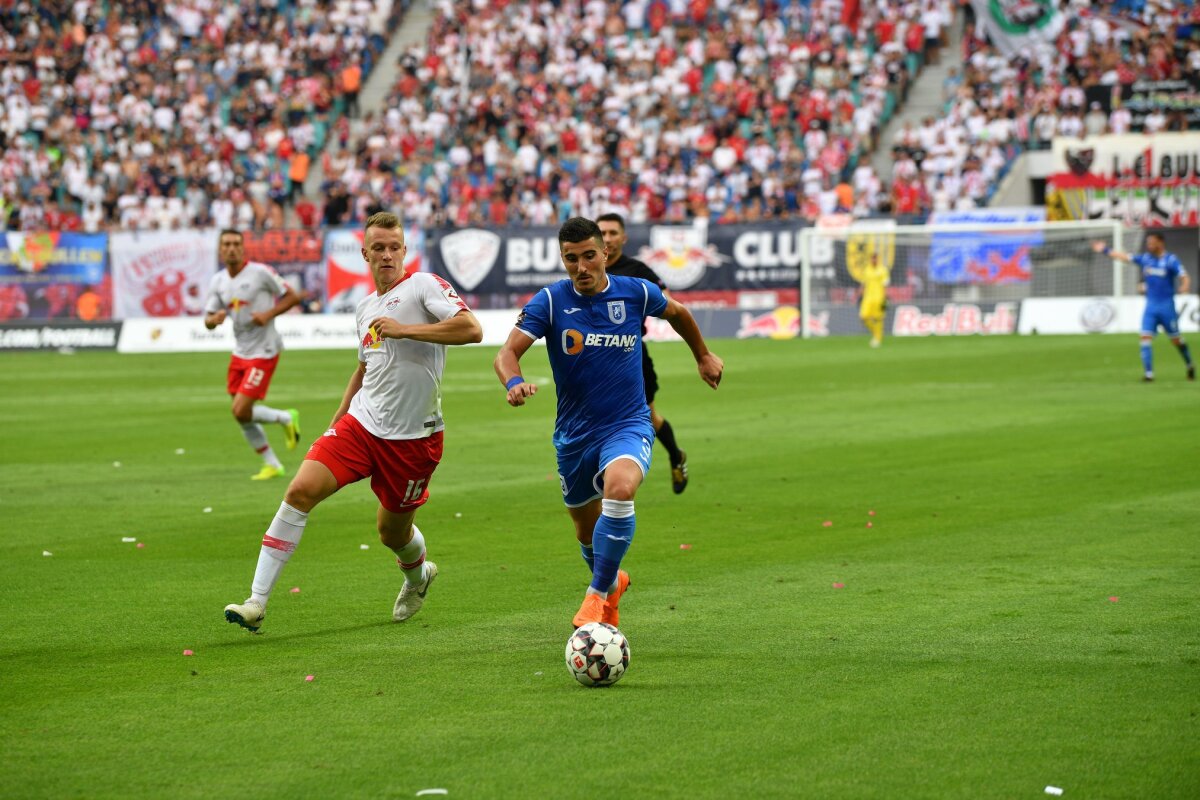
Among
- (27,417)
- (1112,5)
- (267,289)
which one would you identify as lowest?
(27,417)

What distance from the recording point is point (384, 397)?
846cm

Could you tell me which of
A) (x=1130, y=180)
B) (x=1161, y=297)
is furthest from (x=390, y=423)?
(x=1130, y=180)

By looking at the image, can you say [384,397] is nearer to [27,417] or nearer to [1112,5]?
[27,417]

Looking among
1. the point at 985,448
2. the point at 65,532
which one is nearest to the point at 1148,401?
the point at 985,448

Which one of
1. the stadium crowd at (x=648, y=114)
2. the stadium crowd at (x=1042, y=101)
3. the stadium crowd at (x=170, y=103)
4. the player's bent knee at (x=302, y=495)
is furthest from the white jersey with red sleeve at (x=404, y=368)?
the stadium crowd at (x=170, y=103)

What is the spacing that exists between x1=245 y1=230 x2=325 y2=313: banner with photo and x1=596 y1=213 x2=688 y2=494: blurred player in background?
27119mm

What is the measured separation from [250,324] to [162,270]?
26.4 metres

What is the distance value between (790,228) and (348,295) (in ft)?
37.1

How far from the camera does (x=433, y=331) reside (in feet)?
26.5

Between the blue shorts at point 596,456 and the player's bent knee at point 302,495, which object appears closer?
the blue shorts at point 596,456

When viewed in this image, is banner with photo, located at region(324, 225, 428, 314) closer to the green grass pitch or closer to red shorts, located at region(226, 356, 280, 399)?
the green grass pitch

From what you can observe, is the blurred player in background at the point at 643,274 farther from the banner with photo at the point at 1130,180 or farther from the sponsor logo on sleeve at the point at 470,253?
the sponsor logo on sleeve at the point at 470,253

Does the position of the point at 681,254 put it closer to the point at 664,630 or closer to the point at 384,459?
the point at 384,459

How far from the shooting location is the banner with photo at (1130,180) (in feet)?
121
